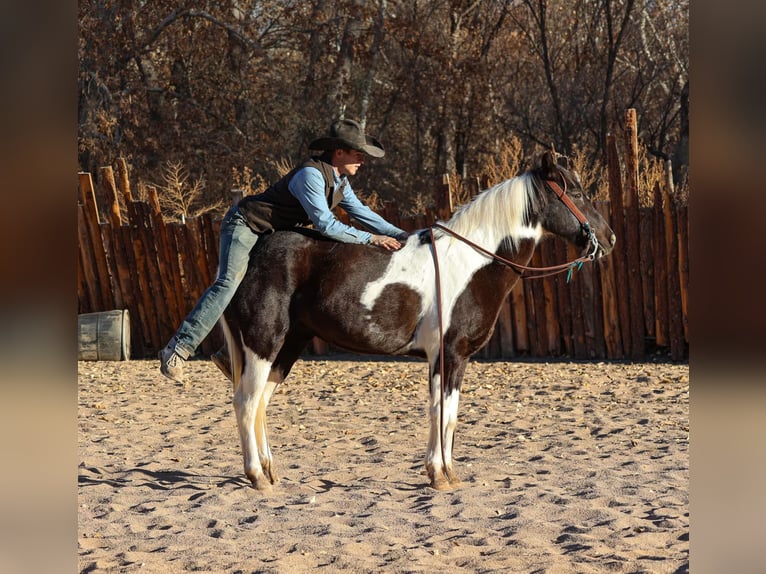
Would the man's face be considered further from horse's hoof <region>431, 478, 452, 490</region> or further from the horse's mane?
horse's hoof <region>431, 478, 452, 490</region>

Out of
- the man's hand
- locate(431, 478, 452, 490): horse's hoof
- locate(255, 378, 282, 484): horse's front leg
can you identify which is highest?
the man's hand

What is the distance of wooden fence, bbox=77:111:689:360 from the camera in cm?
982

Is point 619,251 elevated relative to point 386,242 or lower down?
elevated

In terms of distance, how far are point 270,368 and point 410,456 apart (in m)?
1.47

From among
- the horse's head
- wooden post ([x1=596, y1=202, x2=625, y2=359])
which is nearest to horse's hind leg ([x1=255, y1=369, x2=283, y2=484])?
the horse's head

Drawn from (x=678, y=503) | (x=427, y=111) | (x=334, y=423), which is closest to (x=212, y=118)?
(x=427, y=111)

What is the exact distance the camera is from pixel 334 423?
7488mm

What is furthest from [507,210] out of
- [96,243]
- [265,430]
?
Result: [96,243]

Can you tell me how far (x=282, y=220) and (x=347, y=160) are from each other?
1.70 ft

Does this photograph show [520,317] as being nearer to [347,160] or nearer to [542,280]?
[542,280]

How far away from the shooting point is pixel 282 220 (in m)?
5.40

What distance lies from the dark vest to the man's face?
80mm
